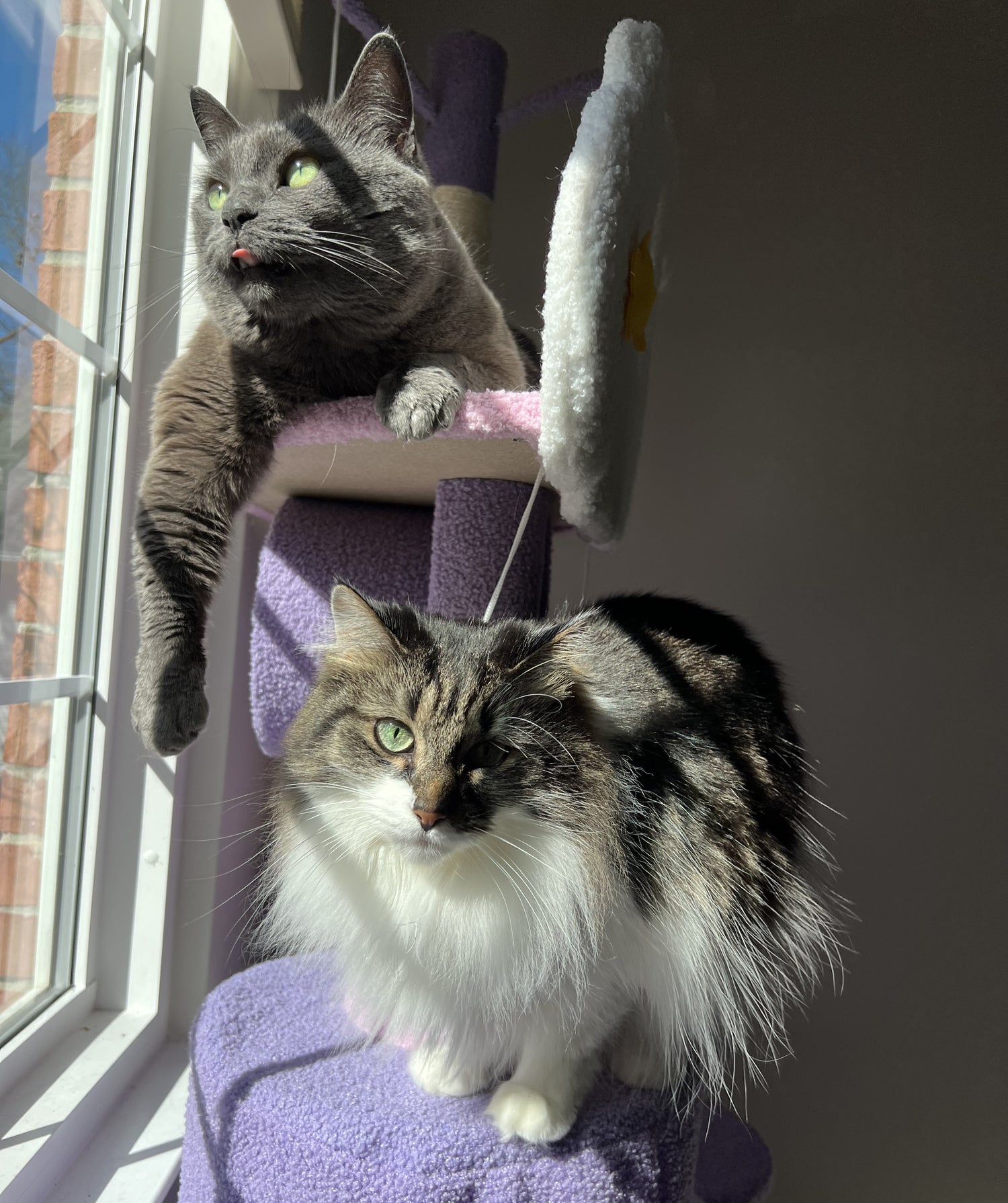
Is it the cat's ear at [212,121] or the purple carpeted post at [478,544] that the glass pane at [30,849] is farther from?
the cat's ear at [212,121]

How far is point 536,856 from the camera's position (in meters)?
0.70

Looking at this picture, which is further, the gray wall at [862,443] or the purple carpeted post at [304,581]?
the gray wall at [862,443]

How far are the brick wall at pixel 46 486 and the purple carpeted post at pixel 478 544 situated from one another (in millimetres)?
461

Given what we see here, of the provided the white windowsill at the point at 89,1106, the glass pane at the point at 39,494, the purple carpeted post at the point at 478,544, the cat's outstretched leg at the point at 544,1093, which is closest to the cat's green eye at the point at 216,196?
the glass pane at the point at 39,494

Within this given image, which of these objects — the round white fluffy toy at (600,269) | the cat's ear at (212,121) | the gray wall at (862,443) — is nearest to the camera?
the round white fluffy toy at (600,269)

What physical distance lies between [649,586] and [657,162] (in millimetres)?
1105

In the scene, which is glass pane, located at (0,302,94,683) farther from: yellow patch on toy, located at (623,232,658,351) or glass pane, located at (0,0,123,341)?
yellow patch on toy, located at (623,232,658,351)

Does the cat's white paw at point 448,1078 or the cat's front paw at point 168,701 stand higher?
the cat's front paw at point 168,701

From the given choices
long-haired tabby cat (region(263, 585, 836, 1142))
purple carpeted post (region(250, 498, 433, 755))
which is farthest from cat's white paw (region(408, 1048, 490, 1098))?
purple carpeted post (region(250, 498, 433, 755))

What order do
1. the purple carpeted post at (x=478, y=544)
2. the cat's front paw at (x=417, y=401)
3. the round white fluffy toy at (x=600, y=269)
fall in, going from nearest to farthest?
the round white fluffy toy at (x=600, y=269)
the cat's front paw at (x=417, y=401)
the purple carpeted post at (x=478, y=544)

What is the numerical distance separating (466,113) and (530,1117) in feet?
4.32

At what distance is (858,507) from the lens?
1820 millimetres

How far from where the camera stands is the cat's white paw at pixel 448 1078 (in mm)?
858

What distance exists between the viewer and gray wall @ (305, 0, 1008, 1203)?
1.79 meters
